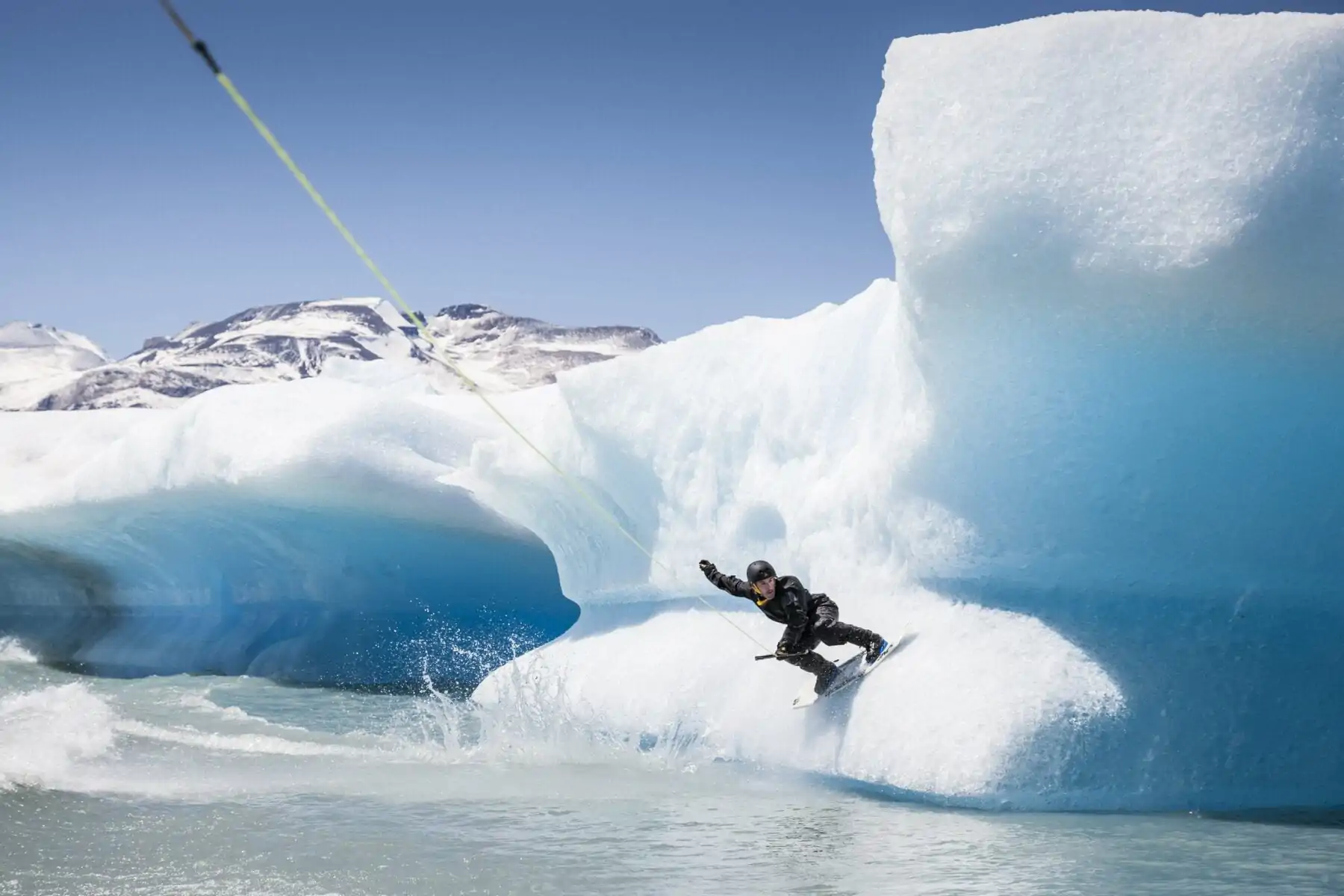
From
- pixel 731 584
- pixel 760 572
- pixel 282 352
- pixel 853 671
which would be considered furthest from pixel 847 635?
pixel 282 352

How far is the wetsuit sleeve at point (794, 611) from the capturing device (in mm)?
6191

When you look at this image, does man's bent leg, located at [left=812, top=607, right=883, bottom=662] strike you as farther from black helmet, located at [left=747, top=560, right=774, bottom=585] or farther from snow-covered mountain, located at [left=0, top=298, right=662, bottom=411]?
snow-covered mountain, located at [left=0, top=298, right=662, bottom=411]

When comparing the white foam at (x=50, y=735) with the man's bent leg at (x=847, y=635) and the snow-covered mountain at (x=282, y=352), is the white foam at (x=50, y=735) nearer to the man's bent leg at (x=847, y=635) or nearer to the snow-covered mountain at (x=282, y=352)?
the man's bent leg at (x=847, y=635)

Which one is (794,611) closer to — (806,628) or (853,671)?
(806,628)

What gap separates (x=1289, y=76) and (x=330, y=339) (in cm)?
4800

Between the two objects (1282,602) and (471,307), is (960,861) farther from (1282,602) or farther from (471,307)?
(471,307)

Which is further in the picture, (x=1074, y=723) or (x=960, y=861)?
(x=1074, y=723)

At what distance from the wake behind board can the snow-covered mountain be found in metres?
28.4

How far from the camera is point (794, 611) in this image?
20.4 feet

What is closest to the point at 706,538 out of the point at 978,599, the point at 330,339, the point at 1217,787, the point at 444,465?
the point at 978,599

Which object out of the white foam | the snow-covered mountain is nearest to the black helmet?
the white foam

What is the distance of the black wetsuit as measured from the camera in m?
6.18

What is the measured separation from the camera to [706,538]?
314 inches

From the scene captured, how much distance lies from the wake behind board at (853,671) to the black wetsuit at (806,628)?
0.05 meters
